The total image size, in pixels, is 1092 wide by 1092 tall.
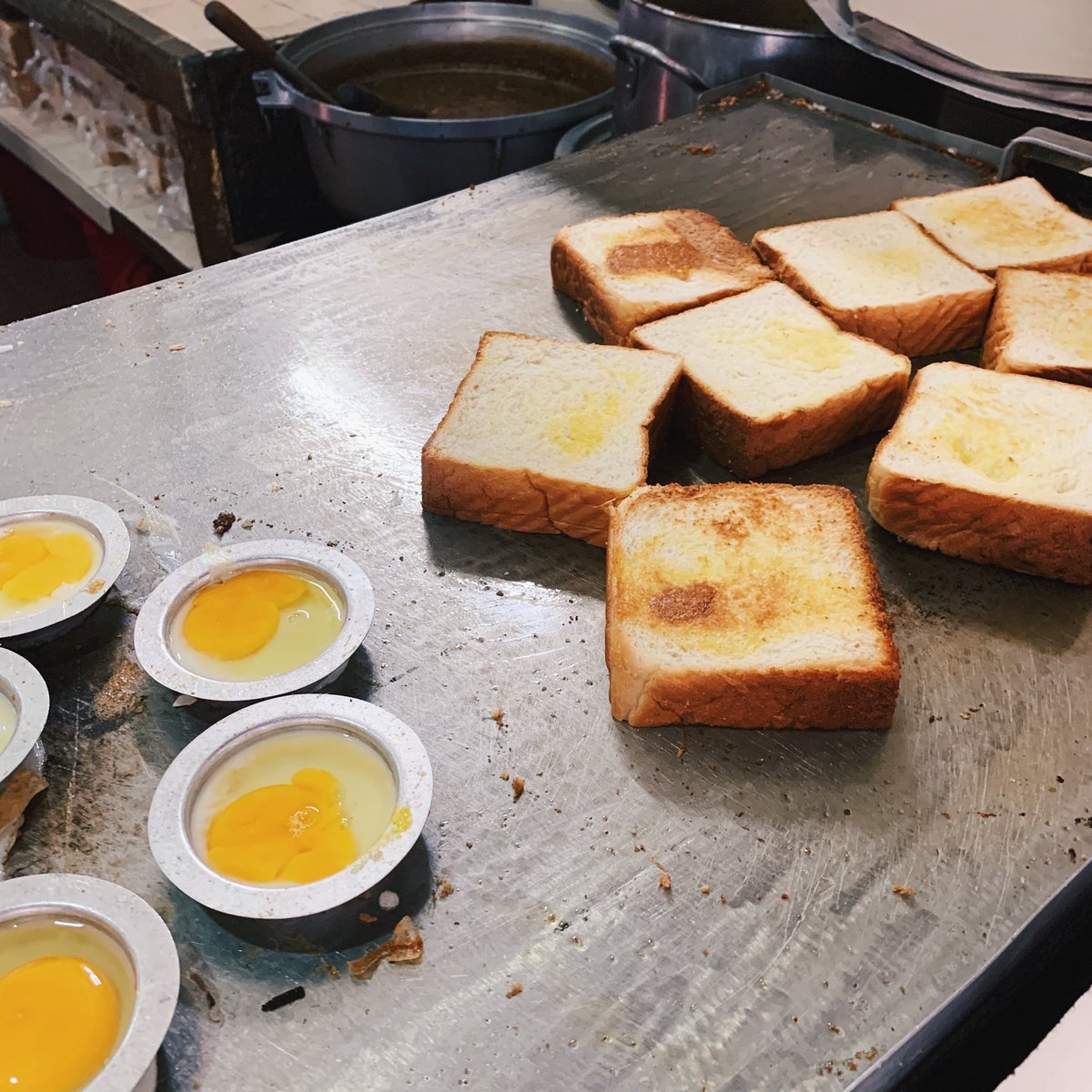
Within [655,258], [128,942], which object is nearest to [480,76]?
[655,258]

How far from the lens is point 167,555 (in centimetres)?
206

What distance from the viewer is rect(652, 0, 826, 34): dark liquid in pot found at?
4.03 m

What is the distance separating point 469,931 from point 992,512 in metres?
1.36

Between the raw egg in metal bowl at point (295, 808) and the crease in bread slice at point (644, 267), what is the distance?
1.51m

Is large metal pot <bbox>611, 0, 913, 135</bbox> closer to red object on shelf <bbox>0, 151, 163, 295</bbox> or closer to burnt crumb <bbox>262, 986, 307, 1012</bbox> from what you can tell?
red object on shelf <bbox>0, 151, 163, 295</bbox>

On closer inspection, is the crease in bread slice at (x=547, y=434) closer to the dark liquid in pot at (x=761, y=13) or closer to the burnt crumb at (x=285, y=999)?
the burnt crumb at (x=285, y=999)

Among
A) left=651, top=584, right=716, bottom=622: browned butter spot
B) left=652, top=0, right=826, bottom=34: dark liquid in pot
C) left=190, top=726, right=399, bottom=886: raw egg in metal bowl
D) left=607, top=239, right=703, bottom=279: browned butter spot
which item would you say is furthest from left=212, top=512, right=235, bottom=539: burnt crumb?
left=652, top=0, right=826, bottom=34: dark liquid in pot

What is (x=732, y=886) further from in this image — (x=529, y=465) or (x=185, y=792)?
(x=529, y=465)

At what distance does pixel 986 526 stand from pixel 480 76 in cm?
318

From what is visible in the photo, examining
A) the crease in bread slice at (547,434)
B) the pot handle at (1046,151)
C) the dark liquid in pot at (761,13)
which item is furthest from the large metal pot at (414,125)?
the pot handle at (1046,151)

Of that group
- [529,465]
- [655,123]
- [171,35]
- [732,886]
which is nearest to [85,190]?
[171,35]

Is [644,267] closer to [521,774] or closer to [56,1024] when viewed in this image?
[521,774]

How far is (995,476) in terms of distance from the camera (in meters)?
2.15

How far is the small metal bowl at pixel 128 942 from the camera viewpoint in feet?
3.86
